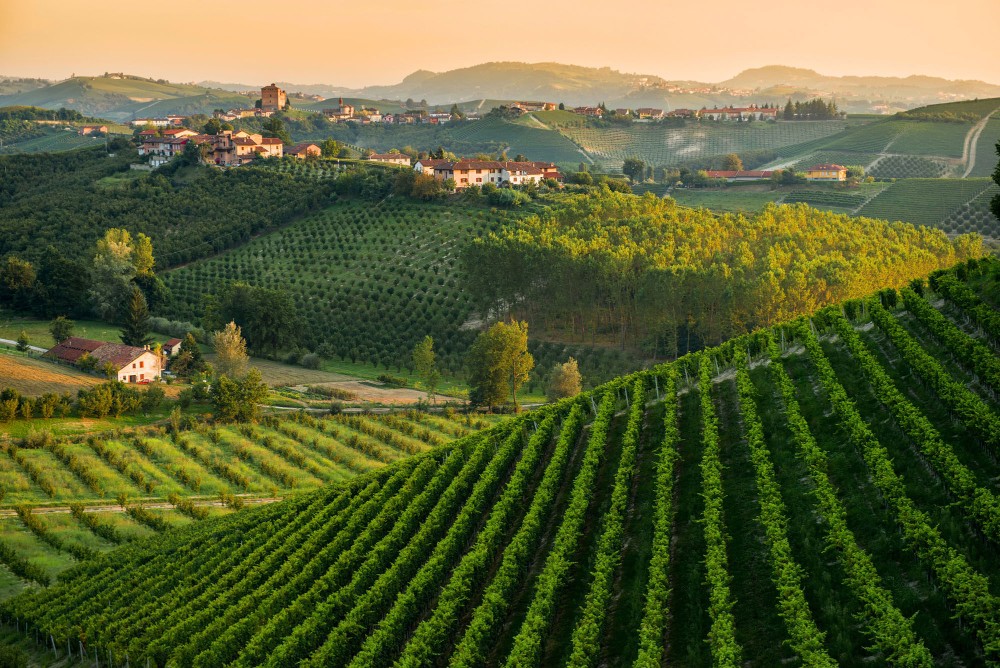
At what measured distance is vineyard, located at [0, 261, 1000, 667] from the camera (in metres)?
20.3

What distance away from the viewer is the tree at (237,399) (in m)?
61.3

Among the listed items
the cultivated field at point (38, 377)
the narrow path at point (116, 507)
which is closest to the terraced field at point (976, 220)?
the narrow path at point (116, 507)

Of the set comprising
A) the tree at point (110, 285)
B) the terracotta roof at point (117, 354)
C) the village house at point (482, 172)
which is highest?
the village house at point (482, 172)

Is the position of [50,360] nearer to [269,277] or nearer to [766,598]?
[269,277]

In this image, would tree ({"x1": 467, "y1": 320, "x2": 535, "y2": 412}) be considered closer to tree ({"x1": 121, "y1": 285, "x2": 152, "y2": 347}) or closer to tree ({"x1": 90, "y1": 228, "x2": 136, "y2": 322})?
tree ({"x1": 121, "y1": 285, "x2": 152, "y2": 347})

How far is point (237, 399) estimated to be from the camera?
61.9 m

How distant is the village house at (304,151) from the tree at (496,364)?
87191 mm

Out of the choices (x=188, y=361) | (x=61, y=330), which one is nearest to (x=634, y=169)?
(x=188, y=361)

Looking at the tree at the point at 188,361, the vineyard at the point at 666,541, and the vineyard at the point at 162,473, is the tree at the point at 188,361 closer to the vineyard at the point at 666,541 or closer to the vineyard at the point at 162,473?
the vineyard at the point at 162,473

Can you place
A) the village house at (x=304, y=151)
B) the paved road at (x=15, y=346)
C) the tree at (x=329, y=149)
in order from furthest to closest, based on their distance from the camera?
the tree at (x=329, y=149)
the village house at (x=304, y=151)
the paved road at (x=15, y=346)

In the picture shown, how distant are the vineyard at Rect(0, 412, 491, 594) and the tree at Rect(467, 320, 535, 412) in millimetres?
4559

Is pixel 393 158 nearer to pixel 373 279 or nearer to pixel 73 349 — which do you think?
pixel 373 279

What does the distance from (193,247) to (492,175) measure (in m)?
44.8

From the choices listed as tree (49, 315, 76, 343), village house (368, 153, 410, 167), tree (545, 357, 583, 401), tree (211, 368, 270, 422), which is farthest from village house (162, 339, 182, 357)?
village house (368, 153, 410, 167)
